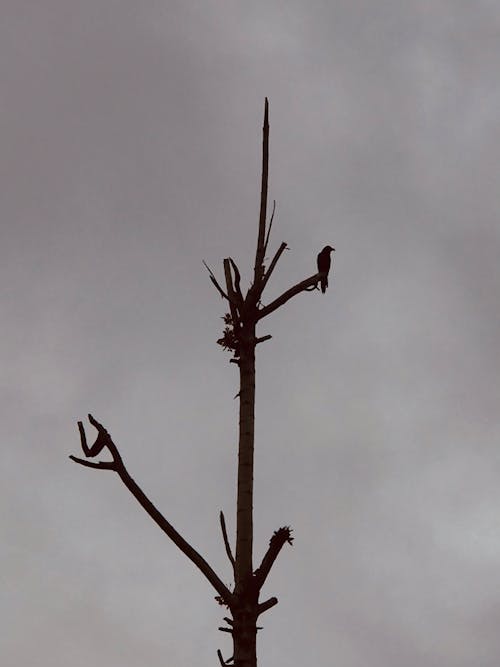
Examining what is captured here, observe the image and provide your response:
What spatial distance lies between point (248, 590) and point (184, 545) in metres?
0.78

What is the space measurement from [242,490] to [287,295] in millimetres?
2444

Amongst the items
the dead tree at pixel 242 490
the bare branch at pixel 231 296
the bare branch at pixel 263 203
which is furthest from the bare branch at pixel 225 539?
the bare branch at pixel 263 203

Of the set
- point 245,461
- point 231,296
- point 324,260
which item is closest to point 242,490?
point 245,461

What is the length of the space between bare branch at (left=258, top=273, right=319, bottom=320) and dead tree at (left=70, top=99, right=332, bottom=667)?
1 centimetres

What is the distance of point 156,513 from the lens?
899 cm

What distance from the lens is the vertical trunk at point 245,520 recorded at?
8703 mm

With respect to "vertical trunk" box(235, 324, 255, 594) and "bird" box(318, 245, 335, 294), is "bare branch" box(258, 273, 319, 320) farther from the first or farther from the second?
"bird" box(318, 245, 335, 294)

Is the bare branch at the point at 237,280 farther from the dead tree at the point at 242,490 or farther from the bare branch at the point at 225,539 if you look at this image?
the bare branch at the point at 225,539

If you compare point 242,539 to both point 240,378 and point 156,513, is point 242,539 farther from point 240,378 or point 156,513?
point 240,378

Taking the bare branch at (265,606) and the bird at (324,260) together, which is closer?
the bare branch at (265,606)

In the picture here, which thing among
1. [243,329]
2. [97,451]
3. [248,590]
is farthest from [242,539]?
[243,329]

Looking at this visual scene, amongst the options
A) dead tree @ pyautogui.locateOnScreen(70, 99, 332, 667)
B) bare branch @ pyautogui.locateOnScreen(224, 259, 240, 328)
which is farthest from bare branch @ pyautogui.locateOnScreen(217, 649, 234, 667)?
bare branch @ pyautogui.locateOnScreen(224, 259, 240, 328)

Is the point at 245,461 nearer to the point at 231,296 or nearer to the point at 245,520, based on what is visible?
the point at 245,520

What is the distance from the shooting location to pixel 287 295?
10.5m
